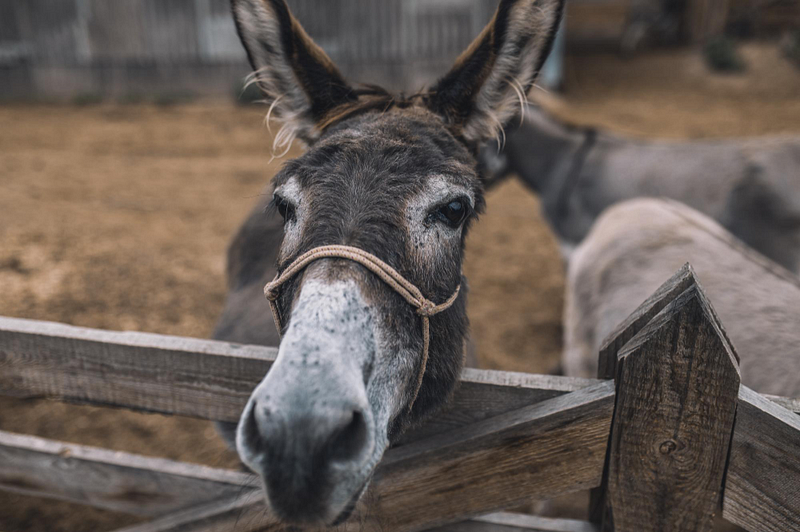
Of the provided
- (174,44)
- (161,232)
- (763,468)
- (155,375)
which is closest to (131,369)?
(155,375)

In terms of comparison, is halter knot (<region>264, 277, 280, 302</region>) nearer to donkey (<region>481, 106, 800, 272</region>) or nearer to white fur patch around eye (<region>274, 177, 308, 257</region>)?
white fur patch around eye (<region>274, 177, 308, 257</region>)

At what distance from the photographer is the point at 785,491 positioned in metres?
1.29

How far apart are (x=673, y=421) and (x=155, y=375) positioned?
1541mm

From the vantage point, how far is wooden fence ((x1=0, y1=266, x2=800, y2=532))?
1.26 meters

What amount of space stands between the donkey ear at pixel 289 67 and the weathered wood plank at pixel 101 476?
139 cm

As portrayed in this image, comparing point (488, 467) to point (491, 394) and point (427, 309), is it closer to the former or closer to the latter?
point (491, 394)

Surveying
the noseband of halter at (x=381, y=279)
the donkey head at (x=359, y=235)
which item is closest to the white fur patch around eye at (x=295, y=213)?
the donkey head at (x=359, y=235)

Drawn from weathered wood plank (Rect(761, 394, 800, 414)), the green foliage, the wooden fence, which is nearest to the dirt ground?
the wooden fence

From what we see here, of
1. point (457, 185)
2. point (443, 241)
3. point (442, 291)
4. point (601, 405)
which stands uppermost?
point (457, 185)

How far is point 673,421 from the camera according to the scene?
1.29 m

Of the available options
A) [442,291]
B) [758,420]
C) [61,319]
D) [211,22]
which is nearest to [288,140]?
[442,291]

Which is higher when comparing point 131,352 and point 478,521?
point 131,352

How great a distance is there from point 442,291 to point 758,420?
843 millimetres

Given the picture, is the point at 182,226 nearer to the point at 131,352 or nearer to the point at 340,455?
the point at 131,352
